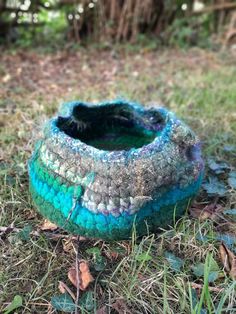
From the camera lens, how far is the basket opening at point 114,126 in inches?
69.1

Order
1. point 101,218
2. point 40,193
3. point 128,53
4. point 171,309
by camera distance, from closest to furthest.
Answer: point 171,309
point 101,218
point 40,193
point 128,53

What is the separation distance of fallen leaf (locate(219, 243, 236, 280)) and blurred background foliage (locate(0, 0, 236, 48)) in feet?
7.53

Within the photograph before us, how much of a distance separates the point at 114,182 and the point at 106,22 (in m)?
2.32

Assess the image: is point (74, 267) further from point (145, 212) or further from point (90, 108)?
point (90, 108)

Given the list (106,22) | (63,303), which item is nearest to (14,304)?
(63,303)

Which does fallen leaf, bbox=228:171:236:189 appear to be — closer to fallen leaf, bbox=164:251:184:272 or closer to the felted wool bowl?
the felted wool bowl

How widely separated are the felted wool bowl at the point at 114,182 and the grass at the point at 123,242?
0.24 feet

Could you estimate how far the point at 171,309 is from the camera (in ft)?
3.98

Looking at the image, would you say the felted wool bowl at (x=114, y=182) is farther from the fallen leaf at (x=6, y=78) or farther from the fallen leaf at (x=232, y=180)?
the fallen leaf at (x=6, y=78)

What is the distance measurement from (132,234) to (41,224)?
318 millimetres

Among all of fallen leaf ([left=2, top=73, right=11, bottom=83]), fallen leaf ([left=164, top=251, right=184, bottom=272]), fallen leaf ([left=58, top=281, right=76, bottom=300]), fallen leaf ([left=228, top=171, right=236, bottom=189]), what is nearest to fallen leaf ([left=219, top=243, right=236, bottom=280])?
fallen leaf ([left=164, top=251, right=184, bottom=272])

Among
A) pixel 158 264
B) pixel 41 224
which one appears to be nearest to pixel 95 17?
pixel 41 224

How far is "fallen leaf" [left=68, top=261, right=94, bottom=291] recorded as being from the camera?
1.27m

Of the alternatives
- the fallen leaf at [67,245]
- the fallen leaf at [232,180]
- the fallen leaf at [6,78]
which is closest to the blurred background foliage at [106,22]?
the fallen leaf at [6,78]
